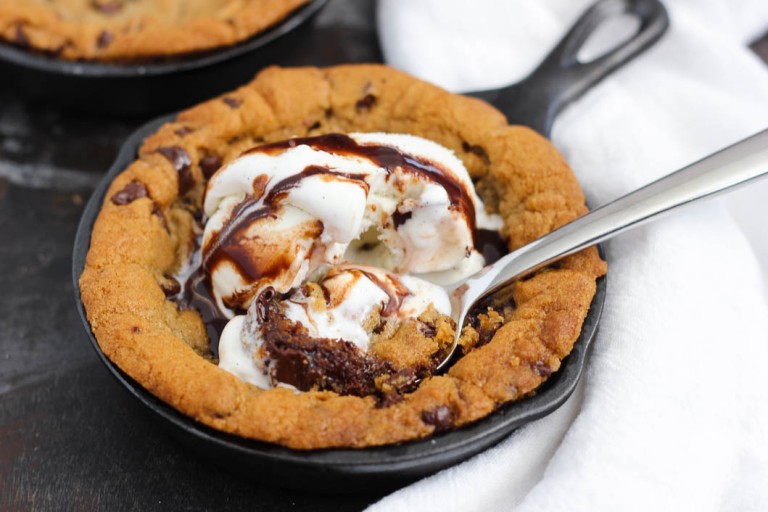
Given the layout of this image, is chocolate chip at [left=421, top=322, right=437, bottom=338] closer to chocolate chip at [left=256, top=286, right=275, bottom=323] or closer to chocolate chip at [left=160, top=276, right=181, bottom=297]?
chocolate chip at [left=256, top=286, right=275, bottom=323]

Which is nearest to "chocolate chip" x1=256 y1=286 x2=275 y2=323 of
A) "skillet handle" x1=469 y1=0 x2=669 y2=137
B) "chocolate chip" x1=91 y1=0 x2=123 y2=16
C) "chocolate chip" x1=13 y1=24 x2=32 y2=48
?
"skillet handle" x1=469 y1=0 x2=669 y2=137

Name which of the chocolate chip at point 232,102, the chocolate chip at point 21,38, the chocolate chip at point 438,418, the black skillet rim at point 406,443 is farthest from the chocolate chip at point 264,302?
the chocolate chip at point 21,38

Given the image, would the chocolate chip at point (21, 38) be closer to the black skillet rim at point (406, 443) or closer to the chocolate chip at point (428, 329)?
the black skillet rim at point (406, 443)

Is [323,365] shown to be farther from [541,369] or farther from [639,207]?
[639,207]

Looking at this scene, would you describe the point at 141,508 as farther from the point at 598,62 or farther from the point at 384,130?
A: the point at 598,62

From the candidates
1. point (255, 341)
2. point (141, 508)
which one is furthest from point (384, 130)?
point (141, 508)
